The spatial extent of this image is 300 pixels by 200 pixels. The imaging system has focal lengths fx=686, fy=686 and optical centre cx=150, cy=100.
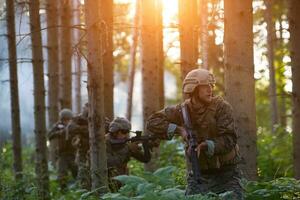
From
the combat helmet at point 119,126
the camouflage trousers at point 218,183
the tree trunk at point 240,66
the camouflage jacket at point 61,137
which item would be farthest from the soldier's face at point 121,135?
the camouflage jacket at point 61,137

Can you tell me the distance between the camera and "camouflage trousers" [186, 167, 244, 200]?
754cm

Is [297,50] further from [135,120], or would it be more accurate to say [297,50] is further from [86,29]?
[135,120]

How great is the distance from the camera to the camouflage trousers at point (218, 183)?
7.54 meters

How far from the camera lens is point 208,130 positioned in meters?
7.45

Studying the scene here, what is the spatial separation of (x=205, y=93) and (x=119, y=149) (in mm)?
3487

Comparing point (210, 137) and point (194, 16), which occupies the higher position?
point (194, 16)

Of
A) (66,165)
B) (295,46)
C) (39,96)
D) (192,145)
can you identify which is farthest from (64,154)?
(192,145)

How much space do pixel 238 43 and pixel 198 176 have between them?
2.11 m

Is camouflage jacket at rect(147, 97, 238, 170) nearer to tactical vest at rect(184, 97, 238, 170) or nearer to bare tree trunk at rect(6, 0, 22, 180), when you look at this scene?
tactical vest at rect(184, 97, 238, 170)

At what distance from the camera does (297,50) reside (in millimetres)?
10719

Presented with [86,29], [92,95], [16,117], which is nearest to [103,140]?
[92,95]

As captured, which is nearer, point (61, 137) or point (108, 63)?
point (108, 63)

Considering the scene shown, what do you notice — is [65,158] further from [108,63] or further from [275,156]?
[108,63]

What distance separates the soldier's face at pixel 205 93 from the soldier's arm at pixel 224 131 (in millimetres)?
156
